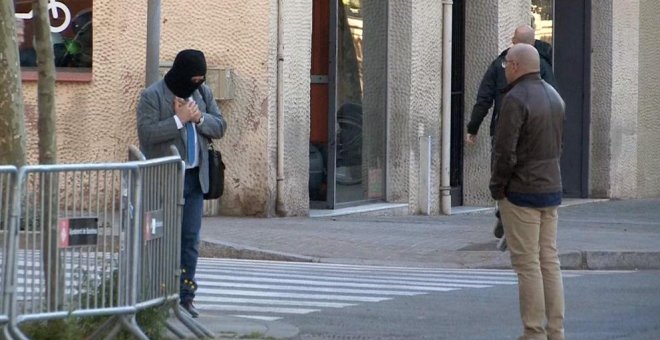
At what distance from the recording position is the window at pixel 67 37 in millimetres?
16797

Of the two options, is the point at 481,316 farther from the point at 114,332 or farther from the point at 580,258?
the point at 580,258

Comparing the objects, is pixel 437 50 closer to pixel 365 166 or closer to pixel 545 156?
pixel 365 166

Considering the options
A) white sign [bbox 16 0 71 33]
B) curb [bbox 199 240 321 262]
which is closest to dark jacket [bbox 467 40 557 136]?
curb [bbox 199 240 321 262]

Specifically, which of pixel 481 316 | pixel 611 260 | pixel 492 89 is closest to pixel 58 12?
pixel 492 89

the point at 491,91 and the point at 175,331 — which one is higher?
the point at 491,91

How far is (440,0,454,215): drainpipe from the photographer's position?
20328 millimetres

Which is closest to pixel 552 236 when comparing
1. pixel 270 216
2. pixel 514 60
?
pixel 514 60

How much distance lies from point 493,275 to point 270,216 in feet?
14.3

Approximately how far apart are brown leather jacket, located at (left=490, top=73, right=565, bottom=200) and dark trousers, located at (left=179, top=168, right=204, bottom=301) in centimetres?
191

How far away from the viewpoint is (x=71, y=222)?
7523mm

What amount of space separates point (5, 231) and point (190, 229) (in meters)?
2.16

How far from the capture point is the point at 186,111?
30.3 ft

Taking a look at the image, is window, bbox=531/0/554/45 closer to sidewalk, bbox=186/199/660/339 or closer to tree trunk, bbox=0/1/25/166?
sidewalk, bbox=186/199/660/339

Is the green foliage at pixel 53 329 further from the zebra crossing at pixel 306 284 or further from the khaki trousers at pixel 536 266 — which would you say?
the khaki trousers at pixel 536 266
